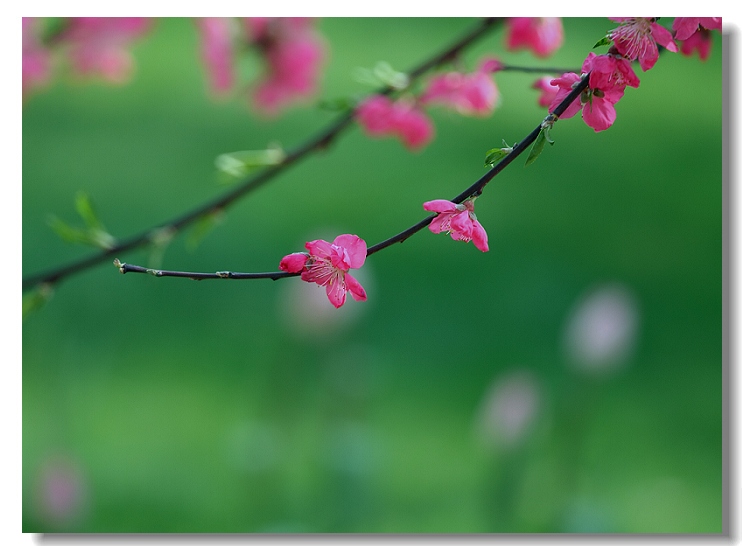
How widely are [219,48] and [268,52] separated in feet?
0.24

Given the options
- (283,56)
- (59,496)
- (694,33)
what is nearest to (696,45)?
(694,33)

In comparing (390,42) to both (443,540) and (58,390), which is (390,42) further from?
(443,540)

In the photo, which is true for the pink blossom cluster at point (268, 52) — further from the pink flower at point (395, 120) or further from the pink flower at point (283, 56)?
the pink flower at point (395, 120)

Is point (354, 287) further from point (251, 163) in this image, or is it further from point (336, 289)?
point (251, 163)

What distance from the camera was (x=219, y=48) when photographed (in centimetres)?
117

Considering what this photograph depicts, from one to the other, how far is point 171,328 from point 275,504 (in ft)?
2.39

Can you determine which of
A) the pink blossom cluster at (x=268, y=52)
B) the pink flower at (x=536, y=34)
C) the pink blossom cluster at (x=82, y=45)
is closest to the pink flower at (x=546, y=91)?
the pink flower at (x=536, y=34)

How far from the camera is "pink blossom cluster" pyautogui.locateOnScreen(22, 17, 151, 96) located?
3.88 feet

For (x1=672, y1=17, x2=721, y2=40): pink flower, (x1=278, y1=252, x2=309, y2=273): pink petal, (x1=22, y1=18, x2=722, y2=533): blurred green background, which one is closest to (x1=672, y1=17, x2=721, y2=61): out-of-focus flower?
(x1=672, y1=17, x2=721, y2=40): pink flower

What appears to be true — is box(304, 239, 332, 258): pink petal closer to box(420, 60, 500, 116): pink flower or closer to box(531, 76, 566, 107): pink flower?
box(531, 76, 566, 107): pink flower

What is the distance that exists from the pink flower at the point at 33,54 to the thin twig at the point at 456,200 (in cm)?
80

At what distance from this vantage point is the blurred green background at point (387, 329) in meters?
1.59
